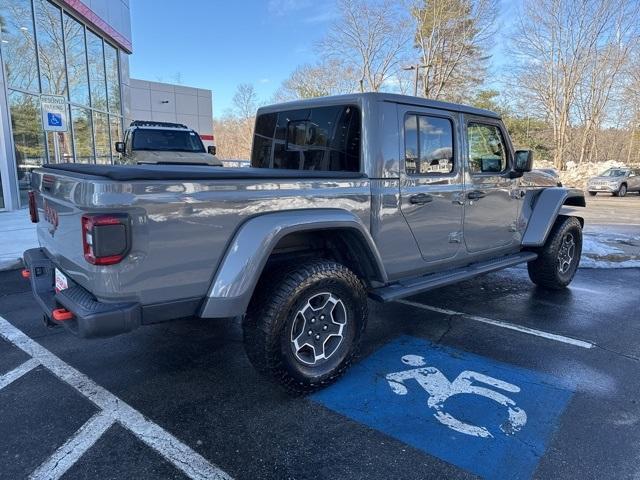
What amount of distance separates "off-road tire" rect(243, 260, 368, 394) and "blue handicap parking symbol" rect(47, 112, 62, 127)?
24.7 ft

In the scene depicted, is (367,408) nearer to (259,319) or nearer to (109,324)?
(259,319)

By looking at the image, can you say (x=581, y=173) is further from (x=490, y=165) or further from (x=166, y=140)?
(x=490, y=165)

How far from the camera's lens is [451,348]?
374 cm

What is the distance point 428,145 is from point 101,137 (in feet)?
51.0

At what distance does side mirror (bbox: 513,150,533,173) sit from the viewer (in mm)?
4512

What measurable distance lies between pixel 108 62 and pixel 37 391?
54.8ft

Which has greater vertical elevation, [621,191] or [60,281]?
[60,281]

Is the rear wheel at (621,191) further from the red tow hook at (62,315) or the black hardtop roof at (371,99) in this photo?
the red tow hook at (62,315)

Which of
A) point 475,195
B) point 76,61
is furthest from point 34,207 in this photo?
point 76,61

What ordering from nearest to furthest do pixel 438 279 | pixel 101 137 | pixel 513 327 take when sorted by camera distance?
1. pixel 438 279
2. pixel 513 327
3. pixel 101 137

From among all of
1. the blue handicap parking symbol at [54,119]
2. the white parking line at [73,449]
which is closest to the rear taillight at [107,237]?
the white parking line at [73,449]

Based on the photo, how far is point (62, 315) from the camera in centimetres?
253

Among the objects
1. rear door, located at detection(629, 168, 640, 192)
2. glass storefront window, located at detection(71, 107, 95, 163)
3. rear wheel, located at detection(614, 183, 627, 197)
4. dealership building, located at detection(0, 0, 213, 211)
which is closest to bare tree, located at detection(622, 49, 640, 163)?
rear door, located at detection(629, 168, 640, 192)

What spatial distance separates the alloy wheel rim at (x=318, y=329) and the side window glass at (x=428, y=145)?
49.0 inches
